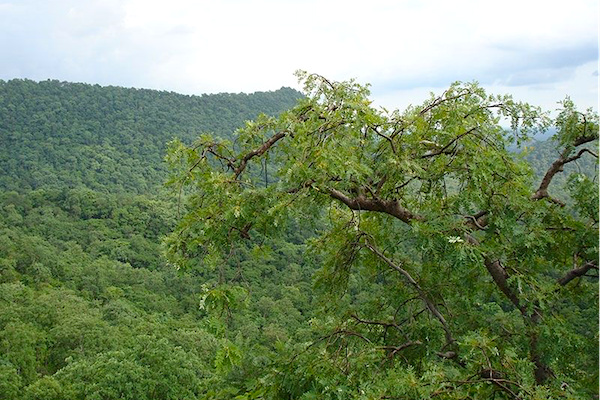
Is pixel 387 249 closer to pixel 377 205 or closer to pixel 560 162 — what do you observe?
pixel 377 205

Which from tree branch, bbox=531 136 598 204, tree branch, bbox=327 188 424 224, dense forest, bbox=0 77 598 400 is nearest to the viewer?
dense forest, bbox=0 77 598 400

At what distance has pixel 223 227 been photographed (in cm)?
275

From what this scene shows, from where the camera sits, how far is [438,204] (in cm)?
302

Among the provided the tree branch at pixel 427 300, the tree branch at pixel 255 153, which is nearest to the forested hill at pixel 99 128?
the tree branch at pixel 255 153

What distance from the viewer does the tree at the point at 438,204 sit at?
8.63ft

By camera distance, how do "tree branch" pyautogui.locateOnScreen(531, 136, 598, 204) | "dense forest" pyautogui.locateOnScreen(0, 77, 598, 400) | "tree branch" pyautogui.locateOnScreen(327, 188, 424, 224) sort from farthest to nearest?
1. "tree branch" pyautogui.locateOnScreen(327, 188, 424, 224)
2. "tree branch" pyautogui.locateOnScreen(531, 136, 598, 204)
3. "dense forest" pyautogui.locateOnScreen(0, 77, 598, 400)

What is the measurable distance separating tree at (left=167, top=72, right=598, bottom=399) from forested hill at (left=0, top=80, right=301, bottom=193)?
44384 millimetres

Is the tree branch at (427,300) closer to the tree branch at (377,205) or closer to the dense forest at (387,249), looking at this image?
the dense forest at (387,249)

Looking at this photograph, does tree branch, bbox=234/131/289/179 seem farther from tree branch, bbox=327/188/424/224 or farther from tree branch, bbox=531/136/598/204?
tree branch, bbox=531/136/598/204

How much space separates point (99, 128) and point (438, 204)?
69.2 meters

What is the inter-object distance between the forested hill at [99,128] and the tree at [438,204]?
4438 centimetres

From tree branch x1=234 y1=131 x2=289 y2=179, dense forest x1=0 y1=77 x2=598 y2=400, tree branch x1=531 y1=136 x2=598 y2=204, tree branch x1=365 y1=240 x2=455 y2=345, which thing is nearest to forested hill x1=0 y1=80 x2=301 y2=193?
dense forest x1=0 y1=77 x2=598 y2=400

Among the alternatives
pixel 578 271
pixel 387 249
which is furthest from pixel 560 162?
pixel 387 249

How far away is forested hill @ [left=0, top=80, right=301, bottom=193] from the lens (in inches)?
2127
